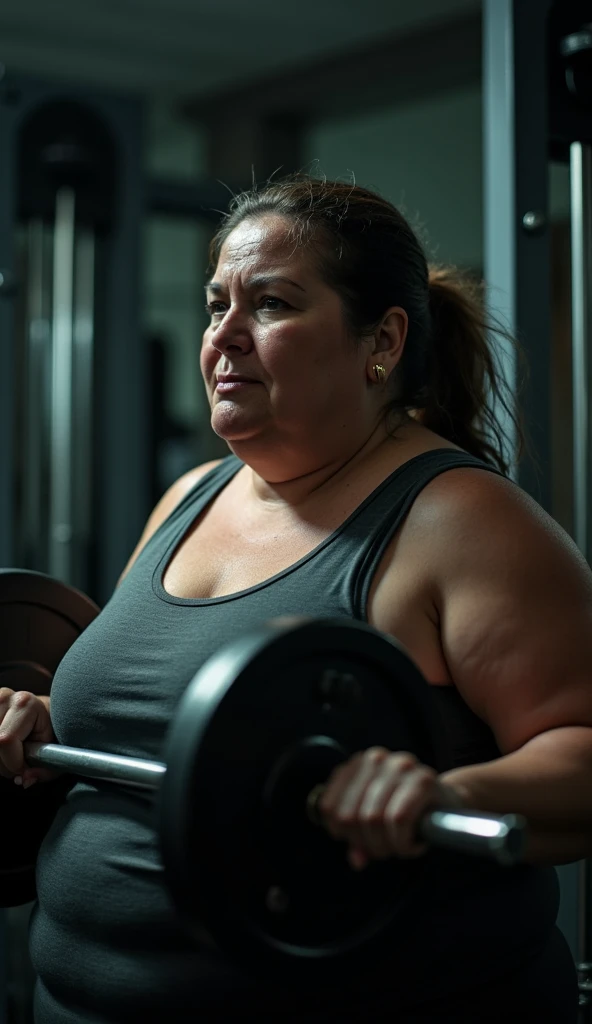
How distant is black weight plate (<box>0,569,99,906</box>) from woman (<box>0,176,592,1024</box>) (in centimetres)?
10

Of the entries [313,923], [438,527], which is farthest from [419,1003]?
[438,527]

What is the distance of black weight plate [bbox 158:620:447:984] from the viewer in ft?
2.98

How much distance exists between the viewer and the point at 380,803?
0.90m

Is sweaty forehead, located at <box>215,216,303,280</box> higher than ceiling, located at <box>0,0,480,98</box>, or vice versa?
ceiling, located at <box>0,0,480,98</box>

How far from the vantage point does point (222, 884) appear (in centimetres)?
92

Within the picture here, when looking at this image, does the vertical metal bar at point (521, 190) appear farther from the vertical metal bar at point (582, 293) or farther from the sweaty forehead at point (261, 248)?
the sweaty forehead at point (261, 248)

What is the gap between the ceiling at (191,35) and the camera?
187 inches

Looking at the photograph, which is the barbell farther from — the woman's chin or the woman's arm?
the woman's chin

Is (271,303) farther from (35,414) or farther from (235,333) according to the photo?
(35,414)

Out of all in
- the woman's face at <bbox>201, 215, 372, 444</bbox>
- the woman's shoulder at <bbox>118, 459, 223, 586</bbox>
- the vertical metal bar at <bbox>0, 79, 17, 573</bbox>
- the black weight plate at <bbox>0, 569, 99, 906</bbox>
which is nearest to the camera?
the woman's face at <bbox>201, 215, 372, 444</bbox>

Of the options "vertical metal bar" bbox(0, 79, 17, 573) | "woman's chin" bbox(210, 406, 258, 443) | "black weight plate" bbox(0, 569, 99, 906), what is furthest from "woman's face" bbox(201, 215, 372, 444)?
"vertical metal bar" bbox(0, 79, 17, 573)

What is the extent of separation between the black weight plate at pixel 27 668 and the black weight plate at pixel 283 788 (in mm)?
563

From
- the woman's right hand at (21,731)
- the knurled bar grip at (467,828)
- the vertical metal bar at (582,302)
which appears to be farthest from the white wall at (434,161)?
the knurled bar grip at (467,828)

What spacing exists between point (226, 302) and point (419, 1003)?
77 cm
